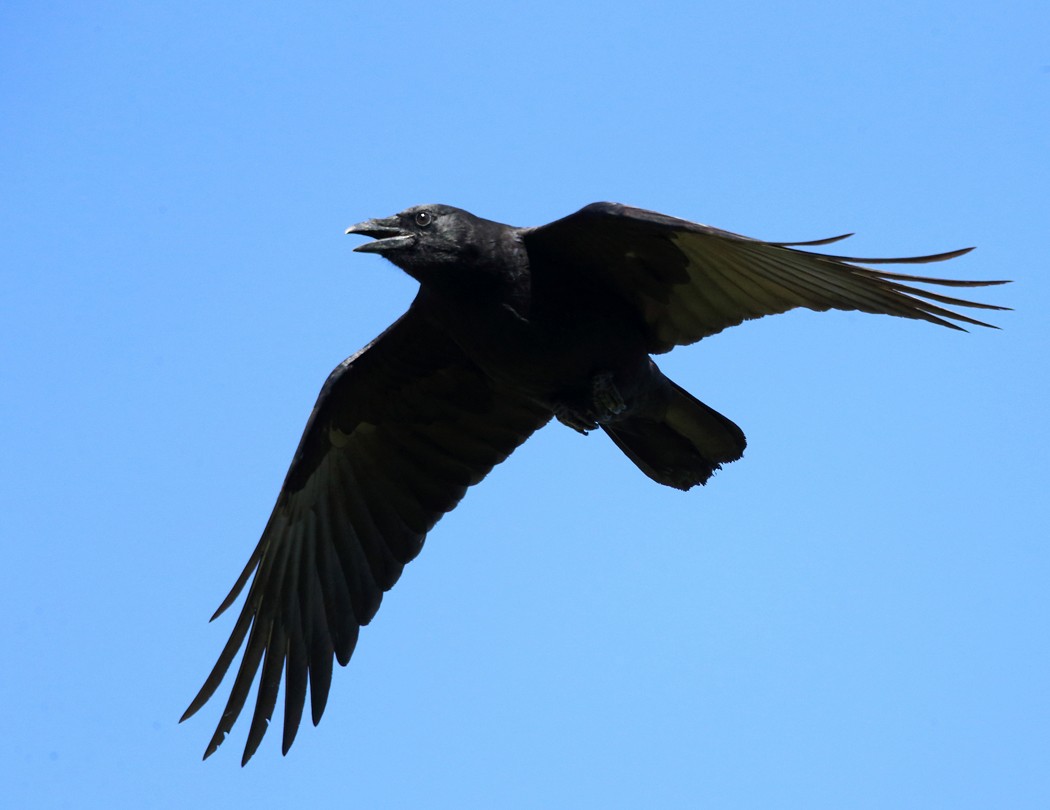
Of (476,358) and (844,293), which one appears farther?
Result: (476,358)

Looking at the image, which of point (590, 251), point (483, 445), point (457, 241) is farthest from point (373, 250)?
point (483, 445)

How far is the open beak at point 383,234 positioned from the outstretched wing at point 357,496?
2.63 ft

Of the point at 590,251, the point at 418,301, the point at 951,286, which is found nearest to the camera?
the point at 951,286

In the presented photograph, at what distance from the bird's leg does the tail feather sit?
7.1 inches

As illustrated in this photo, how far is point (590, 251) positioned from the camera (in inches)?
279

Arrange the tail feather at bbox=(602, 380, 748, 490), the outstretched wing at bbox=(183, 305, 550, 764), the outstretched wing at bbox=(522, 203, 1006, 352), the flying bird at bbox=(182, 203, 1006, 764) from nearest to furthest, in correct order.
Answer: the outstretched wing at bbox=(522, 203, 1006, 352)
the flying bird at bbox=(182, 203, 1006, 764)
the tail feather at bbox=(602, 380, 748, 490)
the outstretched wing at bbox=(183, 305, 550, 764)

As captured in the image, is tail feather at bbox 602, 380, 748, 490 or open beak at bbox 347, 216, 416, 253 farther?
tail feather at bbox 602, 380, 748, 490

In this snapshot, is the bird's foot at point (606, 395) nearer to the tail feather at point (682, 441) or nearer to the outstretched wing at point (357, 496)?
the tail feather at point (682, 441)

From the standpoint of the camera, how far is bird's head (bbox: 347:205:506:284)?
7105mm

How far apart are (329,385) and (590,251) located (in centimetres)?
192

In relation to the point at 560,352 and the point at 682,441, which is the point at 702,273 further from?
the point at 682,441

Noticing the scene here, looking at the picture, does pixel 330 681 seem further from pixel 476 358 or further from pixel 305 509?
pixel 476 358

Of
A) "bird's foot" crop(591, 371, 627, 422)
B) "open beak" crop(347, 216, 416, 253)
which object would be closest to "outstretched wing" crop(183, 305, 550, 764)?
"open beak" crop(347, 216, 416, 253)

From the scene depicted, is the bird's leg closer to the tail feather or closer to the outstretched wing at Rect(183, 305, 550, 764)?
the tail feather
